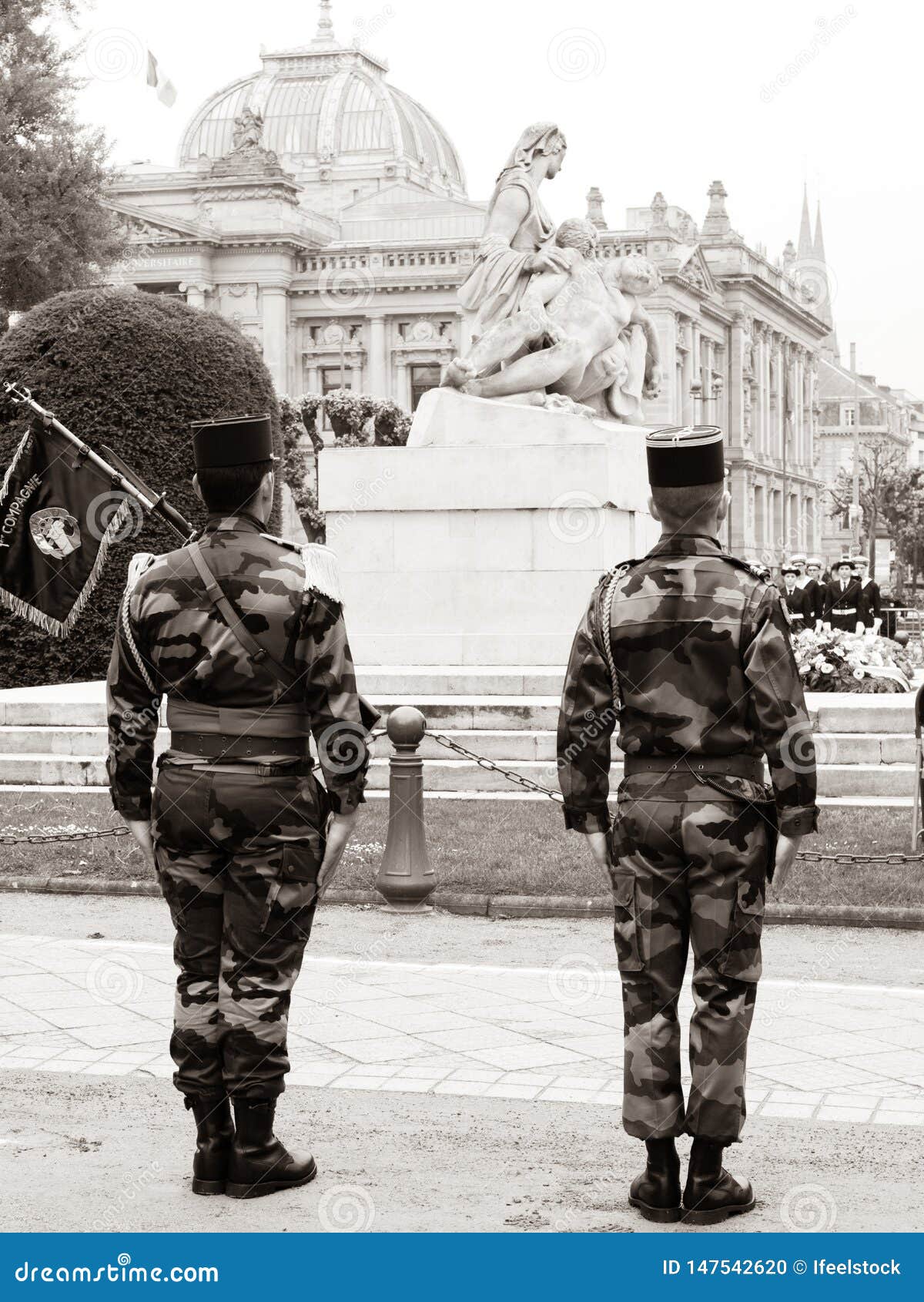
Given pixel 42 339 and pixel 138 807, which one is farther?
pixel 42 339

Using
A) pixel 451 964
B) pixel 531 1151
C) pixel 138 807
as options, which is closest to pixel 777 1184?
pixel 531 1151

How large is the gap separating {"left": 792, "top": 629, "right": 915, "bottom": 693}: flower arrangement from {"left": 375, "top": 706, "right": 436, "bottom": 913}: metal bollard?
20.1 ft

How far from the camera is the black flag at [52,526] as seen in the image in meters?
13.2

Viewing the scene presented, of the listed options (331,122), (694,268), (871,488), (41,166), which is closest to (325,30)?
(331,122)

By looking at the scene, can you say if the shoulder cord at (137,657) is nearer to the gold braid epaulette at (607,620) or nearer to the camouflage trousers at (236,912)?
the camouflage trousers at (236,912)

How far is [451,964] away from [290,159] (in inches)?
4399

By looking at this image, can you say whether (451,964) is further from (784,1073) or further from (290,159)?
(290,159)

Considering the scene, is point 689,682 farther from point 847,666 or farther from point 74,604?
point 847,666

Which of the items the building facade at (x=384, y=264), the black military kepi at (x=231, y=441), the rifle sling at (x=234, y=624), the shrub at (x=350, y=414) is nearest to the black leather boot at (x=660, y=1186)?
the rifle sling at (x=234, y=624)

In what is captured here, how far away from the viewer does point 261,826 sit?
15.3ft

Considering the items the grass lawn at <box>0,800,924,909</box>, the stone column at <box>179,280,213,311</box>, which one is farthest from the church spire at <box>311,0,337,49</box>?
the grass lawn at <box>0,800,924,909</box>

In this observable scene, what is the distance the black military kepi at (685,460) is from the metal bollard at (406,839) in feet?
16.1

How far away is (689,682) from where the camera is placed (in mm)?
4531

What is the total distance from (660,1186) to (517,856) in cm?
610
